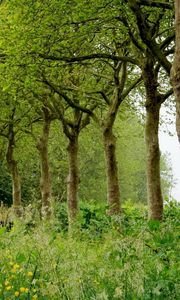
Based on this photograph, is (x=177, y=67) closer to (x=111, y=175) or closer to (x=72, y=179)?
(x=111, y=175)

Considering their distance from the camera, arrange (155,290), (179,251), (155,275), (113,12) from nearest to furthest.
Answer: (155,290)
(155,275)
(179,251)
(113,12)

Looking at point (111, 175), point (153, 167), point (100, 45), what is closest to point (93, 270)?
point (153, 167)

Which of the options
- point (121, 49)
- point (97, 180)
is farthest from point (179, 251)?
point (97, 180)

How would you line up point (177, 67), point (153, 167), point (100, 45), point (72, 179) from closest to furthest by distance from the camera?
1. point (177, 67)
2. point (153, 167)
3. point (100, 45)
4. point (72, 179)

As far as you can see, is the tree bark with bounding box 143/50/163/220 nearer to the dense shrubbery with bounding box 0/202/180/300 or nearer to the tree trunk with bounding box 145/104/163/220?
the tree trunk with bounding box 145/104/163/220

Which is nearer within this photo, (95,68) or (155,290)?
(155,290)

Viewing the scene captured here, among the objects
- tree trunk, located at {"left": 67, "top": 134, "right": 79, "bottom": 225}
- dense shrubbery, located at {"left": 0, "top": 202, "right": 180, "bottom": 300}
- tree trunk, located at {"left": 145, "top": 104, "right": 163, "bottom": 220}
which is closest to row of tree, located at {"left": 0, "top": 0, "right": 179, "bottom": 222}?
tree trunk, located at {"left": 145, "top": 104, "right": 163, "bottom": 220}

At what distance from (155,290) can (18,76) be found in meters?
11.5

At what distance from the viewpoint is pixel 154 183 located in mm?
14344

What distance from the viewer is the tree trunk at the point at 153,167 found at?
46.4 feet

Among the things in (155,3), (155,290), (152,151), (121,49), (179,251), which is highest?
(121,49)

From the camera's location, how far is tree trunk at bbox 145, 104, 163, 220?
46.4ft

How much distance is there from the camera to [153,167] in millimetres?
14414

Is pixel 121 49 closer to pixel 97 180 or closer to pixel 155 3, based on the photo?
pixel 155 3
